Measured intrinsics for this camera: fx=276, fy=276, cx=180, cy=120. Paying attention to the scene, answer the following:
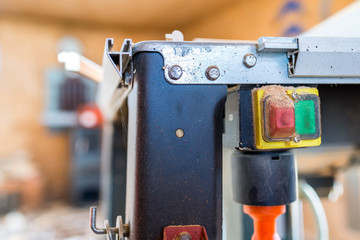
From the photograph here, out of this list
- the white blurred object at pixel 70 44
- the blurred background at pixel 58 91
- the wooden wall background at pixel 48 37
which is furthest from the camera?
the white blurred object at pixel 70 44

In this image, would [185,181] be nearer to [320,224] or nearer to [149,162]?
[149,162]

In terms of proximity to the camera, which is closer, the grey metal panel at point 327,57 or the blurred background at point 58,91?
the grey metal panel at point 327,57

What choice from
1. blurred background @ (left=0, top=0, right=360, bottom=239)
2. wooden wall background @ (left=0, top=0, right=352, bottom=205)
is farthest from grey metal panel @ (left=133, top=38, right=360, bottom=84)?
wooden wall background @ (left=0, top=0, right=352, bottom=205)

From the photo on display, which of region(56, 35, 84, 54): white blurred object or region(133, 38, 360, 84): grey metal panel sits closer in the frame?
region(133, 38, 360, 84): grey metal panel

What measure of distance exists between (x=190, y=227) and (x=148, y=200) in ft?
0.22

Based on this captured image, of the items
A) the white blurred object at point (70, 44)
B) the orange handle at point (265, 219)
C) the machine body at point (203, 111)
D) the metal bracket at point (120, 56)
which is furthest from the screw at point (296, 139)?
the white blurred object at point (70, 44)

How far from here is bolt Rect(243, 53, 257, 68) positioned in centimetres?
38

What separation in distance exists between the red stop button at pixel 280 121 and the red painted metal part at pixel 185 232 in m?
0.16

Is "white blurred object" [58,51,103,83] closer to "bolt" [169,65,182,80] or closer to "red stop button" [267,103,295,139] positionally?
"bolt" [169,65,182,80]

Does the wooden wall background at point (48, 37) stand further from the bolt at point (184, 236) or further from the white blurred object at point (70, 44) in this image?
the bolt at point (184, 236)

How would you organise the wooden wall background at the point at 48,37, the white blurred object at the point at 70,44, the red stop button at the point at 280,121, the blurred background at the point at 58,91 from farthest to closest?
the white blurred object at the point at 70,44 → the wooden wall background at the point at 48,37 → the blurred background at the point at 58,91 → the red stop button at the point at 280,121

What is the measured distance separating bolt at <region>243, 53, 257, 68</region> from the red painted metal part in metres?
0.23

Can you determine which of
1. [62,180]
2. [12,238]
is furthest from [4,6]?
[12,238]

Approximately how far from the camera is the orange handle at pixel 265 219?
1.38 feet
